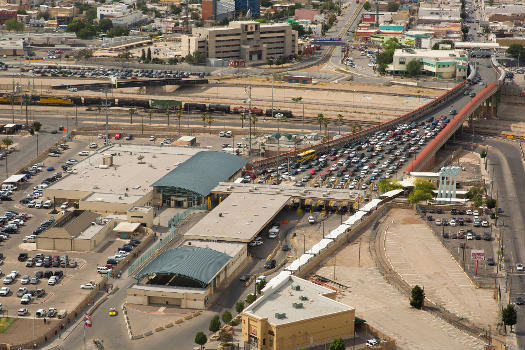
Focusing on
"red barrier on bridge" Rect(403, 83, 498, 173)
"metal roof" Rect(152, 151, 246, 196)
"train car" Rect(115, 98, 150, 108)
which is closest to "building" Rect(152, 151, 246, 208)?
"metal roof" Rect(152, 151, 246, 196)

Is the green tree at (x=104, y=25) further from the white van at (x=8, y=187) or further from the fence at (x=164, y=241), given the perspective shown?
the fence at (x=164, y=241)

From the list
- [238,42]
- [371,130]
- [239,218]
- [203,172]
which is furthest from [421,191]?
[238,42]

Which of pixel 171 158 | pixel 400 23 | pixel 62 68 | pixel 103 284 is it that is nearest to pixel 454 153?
pixel 171 158

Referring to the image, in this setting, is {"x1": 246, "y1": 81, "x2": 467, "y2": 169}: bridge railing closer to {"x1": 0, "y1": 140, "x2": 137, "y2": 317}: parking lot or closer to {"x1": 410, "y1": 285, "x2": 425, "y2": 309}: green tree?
{"x1": 0, "y1": 140, "x2": 137, "y2": 317}: parking lot

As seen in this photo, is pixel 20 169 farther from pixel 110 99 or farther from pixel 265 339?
pixel 265 339

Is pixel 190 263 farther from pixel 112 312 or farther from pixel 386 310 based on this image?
pixel 386 310
